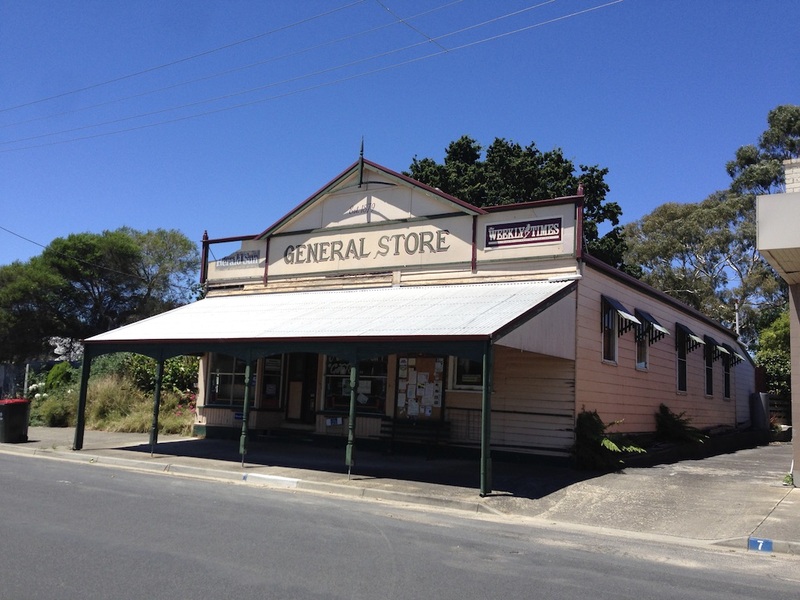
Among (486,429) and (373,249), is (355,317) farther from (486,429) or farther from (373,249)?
(486,429)

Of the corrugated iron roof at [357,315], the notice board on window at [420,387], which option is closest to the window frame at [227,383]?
the corrugated iron roof at [357,315]

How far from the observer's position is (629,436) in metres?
16.6

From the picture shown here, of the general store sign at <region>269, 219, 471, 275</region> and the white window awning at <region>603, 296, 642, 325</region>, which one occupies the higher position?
the general store sign at <region>269, 219, 471, 275</region>

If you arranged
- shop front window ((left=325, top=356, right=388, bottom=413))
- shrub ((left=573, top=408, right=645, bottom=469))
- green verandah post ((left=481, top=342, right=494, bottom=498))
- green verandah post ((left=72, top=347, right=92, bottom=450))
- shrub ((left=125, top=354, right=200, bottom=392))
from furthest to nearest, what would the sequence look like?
shrub ((left=125, top=354, right=200, bottom=392))
shop front window ((left=325, top=356, right=388, bottom=413))
green verandah post ((left=72, top=347, right=92, bottom=450))
shrub ((left=573, top=408, right=645, bottom=469))
green verandah post ((left=481, top=342, right=494, bottom=498))

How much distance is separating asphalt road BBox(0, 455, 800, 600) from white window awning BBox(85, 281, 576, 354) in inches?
131

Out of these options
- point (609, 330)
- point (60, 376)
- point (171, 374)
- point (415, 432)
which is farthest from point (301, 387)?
point (60, 376)

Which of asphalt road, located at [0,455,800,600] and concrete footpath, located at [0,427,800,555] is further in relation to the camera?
concrete footpath, located at [0,427,800,555]

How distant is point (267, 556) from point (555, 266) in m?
9.85

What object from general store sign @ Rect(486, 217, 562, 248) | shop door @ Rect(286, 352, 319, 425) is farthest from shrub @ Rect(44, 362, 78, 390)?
general store sign @ Rect(486, 217, 562, 248)

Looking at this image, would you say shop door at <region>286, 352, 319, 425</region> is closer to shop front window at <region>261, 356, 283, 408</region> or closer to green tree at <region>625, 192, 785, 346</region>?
shop front window at <region>261, 356, 283, 408</region>

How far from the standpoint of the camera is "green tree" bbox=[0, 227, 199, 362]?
37.4 m

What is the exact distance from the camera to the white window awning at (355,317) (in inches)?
488

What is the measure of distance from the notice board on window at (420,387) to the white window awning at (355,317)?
161cm

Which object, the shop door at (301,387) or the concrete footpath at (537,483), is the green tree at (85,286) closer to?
the concrete footpath at (537,483)
